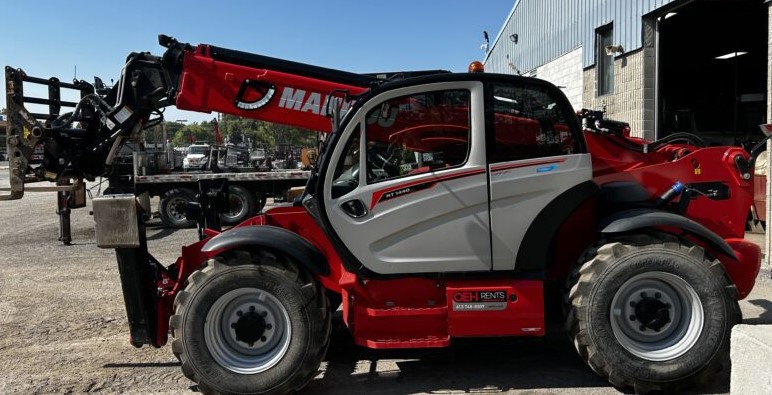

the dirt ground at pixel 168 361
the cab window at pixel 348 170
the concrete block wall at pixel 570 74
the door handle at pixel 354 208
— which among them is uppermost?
the concrete block wall at pixel 570 74

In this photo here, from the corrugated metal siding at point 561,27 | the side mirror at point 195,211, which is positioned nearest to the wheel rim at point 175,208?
the side mirror at point 195,211

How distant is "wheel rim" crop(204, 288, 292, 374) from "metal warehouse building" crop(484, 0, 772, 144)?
33.0 feet

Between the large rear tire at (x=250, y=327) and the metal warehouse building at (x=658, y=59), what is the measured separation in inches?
Result: 392

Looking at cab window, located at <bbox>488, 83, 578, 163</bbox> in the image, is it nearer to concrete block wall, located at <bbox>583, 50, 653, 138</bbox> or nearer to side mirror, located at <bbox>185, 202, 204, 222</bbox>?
side mirror, located at <bbox>185, 202, 204, 222</bbox>

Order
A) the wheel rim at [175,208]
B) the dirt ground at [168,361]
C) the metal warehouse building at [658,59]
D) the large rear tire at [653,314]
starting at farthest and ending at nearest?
1. the wheel rim at [175,208]
2. the metal warehouse building at [658,59]
3. the dirt ground at [168,361]
4. the large rear tire at [653,314]

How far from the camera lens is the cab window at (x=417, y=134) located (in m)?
4.35

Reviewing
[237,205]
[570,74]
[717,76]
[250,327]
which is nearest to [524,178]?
[250,327]

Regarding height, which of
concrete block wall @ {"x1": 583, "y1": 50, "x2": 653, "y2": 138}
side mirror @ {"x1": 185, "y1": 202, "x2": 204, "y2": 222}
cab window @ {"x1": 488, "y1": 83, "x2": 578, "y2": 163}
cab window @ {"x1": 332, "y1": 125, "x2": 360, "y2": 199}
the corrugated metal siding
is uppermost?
the corrugated metal siding

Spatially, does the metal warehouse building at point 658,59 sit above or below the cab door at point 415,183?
above

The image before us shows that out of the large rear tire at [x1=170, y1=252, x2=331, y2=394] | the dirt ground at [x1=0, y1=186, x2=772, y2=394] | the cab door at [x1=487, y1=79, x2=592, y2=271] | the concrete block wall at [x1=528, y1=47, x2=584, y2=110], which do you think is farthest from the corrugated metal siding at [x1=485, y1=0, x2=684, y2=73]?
the large rear tire at [x1=170, y1=252, x2=331, y2=394]

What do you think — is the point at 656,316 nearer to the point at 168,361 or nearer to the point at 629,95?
the point at 168,361

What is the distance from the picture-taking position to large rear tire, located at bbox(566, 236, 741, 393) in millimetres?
4145

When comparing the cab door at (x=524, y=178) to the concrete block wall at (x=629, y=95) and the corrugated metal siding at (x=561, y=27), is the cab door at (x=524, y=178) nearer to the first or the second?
the corrugated metal siding at (x=561, y=27)

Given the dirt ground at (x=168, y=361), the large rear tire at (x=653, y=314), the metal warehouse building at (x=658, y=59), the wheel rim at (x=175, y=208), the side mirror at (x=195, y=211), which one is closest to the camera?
the large rear tire at (x=653, y=314)
